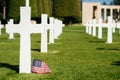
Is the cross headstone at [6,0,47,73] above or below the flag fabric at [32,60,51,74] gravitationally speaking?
above

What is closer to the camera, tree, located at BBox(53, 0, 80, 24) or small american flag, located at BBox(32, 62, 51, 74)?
small american flag, located at BBox(32, 62, 51, 74)

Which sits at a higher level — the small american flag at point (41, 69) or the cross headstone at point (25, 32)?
the cross headstone at point (25, 32)

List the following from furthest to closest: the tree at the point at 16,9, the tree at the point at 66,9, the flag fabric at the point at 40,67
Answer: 1. the tree at the point at 66,9
2. the tree at the point at 16,9
3. the flag fabric at the point at 40,67

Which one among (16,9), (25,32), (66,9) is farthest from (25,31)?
(66,9)

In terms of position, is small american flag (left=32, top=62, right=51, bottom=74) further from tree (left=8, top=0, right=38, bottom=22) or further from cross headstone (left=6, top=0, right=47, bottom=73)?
tree (left=8, top=0, right=38, bottom=22)

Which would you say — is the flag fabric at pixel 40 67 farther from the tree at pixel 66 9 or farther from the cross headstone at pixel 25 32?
the tree at pixel 66 9

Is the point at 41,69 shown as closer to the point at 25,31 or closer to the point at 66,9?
the point at 25,31

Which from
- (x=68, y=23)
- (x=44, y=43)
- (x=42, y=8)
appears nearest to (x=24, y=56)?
(x=44, y=43)

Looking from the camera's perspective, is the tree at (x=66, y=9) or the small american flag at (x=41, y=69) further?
the tree at (x=66, y=9)

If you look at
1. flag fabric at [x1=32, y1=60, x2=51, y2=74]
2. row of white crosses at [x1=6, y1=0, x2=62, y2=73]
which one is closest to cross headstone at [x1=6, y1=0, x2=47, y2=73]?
row of white crosses at [x1=6, y1=0, x2=62, y2=73]

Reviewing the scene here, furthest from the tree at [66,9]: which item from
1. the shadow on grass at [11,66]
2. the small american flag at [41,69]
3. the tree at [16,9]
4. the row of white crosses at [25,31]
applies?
the small american flag at [41,69]

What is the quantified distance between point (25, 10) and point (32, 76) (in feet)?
4.69

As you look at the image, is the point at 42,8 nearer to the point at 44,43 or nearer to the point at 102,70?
the point at 44,43

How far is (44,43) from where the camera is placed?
1484 cm
